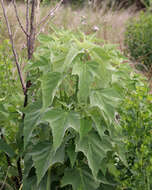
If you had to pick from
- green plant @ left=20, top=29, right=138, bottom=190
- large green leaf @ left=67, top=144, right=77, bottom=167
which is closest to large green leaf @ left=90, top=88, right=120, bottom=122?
green plant @ left=20, top=29, right=138, bottom=190

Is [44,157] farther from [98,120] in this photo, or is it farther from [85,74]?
[85,74]

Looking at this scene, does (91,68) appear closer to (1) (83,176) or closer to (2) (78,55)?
(2) (78,55)

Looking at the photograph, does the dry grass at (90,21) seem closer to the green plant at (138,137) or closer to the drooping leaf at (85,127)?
the green plant at (138,137)

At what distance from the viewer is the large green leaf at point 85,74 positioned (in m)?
1.43

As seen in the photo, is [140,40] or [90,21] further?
[90,21]

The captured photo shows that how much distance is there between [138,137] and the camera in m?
1.81

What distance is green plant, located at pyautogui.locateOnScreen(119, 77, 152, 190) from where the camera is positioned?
1766 mm

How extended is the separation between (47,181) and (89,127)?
403mm

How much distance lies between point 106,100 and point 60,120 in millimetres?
230

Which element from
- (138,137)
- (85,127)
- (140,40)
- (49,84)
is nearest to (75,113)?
(85,127)

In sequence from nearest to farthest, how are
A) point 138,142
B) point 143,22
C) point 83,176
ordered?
point 83,176 < point 138,142 < point 143,22

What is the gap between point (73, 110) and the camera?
157 cm

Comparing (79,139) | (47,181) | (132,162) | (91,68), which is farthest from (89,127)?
(132,162)

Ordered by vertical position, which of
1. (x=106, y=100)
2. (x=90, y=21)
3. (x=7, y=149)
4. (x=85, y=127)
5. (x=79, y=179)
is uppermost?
(x=90, y=21)
